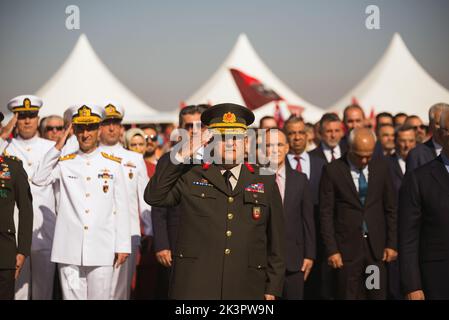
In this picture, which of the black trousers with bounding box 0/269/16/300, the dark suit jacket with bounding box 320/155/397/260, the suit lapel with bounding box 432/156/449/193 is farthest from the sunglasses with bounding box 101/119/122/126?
the suit lapel with bounding box 432/156/449/193

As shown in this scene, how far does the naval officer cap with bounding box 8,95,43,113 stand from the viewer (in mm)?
8367

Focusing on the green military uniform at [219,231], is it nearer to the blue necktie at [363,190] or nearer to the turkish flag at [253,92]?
the blue necktie at [363,190]

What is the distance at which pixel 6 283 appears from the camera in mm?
6645

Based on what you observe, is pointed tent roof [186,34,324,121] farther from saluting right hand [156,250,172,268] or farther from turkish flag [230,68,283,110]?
saluting right hand [156,250,172,268]

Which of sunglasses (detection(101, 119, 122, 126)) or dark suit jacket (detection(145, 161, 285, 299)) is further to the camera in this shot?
sunglasses (detection(101, 119, 122, 126))

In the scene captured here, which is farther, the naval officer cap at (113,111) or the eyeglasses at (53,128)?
the eyeglasses at (53,128)

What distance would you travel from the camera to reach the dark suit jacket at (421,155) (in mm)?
8516

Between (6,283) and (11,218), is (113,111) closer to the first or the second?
(11,218)

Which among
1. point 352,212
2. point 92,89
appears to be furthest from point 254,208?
point 92,89

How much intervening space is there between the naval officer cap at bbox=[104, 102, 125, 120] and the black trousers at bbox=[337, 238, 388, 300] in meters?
3.24

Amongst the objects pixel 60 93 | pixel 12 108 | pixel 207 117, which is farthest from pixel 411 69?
pixel 207 117

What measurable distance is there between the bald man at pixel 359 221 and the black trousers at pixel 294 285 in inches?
13.9

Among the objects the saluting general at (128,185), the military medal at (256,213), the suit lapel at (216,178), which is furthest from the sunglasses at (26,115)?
the military medal at (256,213)

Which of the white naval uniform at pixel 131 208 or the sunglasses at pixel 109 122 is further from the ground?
the sunglasses at pixel 109 122
